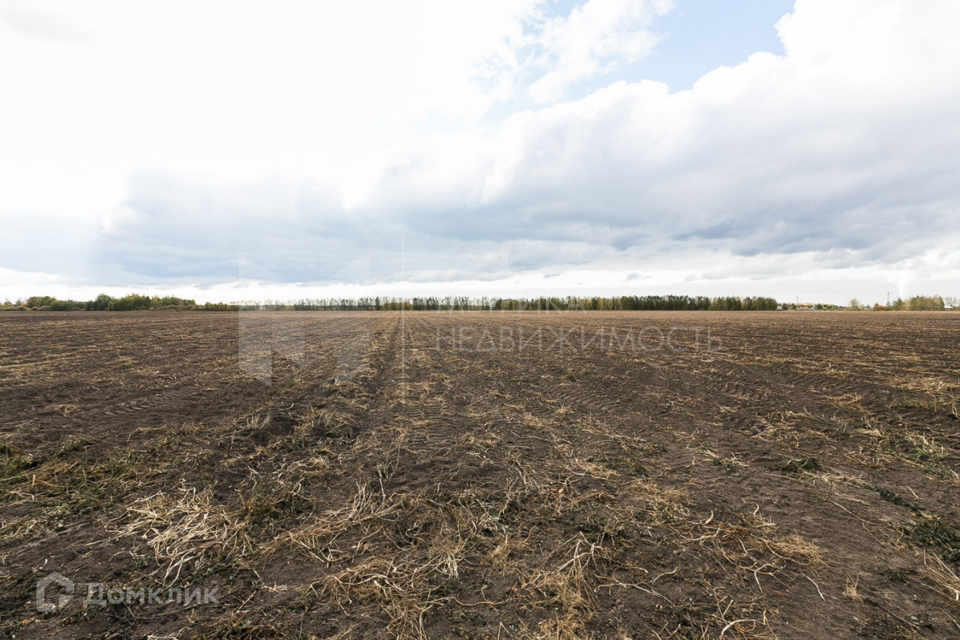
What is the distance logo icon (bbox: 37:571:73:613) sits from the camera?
2.36 metres

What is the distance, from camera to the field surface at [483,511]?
7.68 feet

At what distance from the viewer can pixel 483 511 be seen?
3.46m

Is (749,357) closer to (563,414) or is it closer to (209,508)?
(563,414)

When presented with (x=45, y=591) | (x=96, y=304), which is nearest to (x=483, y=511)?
(x=45, y=591)

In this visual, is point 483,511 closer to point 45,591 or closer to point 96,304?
point 45,591

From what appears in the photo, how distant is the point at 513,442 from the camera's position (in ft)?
16.9

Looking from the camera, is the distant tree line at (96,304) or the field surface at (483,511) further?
the distant tree line at (96,304)

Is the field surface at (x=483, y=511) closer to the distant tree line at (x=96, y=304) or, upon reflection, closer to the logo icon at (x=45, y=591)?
the logo icon at (x=45, y=591)

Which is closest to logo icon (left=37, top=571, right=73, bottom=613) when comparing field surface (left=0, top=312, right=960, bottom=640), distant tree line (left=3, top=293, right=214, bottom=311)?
field surface (left=0, top=312, right=960, bottom=640)

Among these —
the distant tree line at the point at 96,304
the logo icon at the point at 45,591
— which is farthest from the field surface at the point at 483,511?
the distant tree line at the point at 96,304

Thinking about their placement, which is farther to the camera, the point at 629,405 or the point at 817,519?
the point at 629,405

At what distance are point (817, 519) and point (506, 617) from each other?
10.0 ft

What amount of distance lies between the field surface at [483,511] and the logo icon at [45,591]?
3 centimetres

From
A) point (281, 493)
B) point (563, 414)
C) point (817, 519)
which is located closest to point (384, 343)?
point (563, 414)
